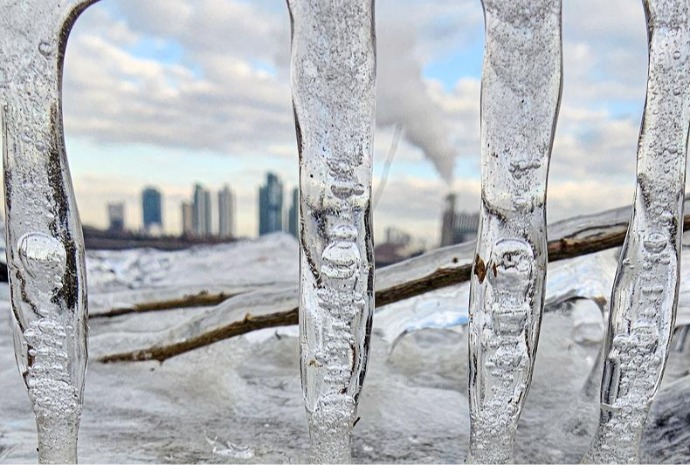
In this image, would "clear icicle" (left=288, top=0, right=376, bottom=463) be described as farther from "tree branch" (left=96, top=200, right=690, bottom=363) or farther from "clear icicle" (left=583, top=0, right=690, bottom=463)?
"tree branch" (left=96, top=200, right=690, bottom=363)

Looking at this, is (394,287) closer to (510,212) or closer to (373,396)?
(373,396)

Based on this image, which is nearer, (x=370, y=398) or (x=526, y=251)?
(x=526, y=251)

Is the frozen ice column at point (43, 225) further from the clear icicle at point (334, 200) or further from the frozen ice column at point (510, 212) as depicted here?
the frozen ice column at point (510, 212)

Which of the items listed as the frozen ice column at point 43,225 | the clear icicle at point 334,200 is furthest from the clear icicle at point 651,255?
the frozen ice column at point 43,225

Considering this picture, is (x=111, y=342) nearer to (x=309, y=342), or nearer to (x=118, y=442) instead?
(x=118, y=442)

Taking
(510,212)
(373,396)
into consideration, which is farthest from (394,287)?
(510,212)

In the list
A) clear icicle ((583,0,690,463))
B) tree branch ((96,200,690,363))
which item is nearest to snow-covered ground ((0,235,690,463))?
tree branch ((96,200,690,363))

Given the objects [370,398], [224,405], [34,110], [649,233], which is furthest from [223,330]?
[649,233]
